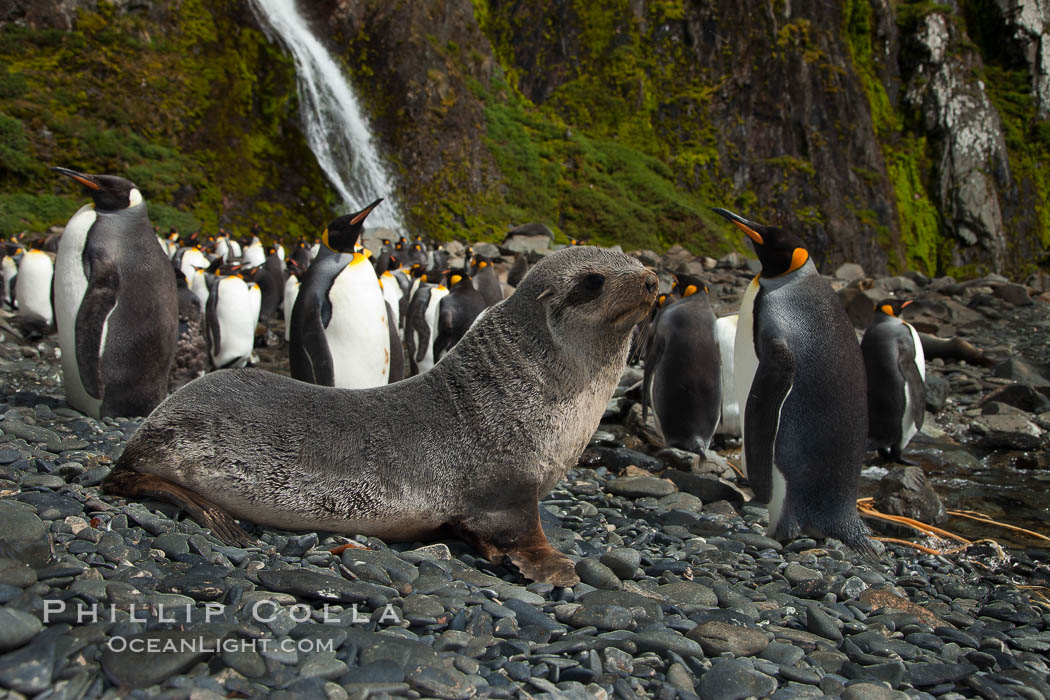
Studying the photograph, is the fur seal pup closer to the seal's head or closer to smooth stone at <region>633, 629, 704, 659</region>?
the seal's head

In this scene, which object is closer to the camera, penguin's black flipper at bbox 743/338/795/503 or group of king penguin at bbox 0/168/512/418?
penguin's black flipper at bbox 743/338/795/503

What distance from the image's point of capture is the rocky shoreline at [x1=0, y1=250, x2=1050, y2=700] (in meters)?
2.56

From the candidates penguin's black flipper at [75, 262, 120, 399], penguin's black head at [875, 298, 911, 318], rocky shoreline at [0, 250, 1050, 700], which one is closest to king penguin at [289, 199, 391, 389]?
penguin's black flipper at [75, 262, 120, 399]

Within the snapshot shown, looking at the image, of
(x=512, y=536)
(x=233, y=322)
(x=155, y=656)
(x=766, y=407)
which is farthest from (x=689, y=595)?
(x=233, y=322)

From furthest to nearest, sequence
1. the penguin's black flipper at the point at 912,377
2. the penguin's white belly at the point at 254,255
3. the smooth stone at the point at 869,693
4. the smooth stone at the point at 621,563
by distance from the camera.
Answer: the penguin's white belly at the point at 254,255 < the penguin's black flipper at the point at 912,377 < the smooth stone at the point at 621,563 < the smooth stone at the point at 869,693

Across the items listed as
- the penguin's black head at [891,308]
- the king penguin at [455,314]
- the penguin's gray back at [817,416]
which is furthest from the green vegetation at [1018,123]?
the penguin's gray back at [817,416]

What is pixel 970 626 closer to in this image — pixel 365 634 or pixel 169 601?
pixel 365 634

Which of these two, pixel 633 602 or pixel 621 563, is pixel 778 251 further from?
pixel 633 602

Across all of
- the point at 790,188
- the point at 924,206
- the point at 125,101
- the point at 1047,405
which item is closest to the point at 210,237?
the point at 125,101

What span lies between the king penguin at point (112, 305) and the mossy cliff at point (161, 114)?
18.2 m

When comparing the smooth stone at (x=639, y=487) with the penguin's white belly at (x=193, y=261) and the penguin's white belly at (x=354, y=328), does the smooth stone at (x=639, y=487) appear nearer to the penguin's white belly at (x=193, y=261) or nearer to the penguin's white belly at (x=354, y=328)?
the penguin's white belly at (x=354, y=328)

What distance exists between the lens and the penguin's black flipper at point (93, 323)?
6.87 metres

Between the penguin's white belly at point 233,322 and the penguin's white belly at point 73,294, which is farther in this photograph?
the penguin's white belly at point 233,322

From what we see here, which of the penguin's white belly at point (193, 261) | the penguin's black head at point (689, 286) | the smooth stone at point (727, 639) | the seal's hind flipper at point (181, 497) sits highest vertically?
the penguin's black head at point (689, 286)
